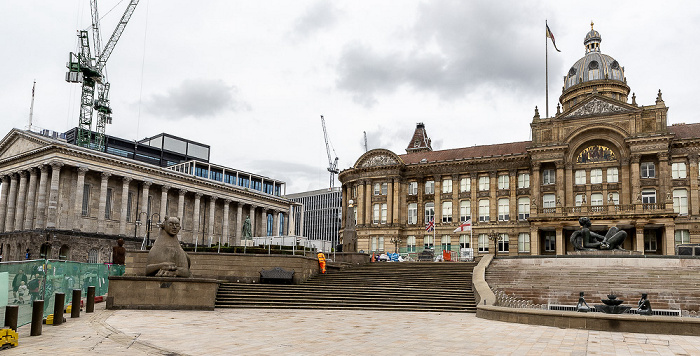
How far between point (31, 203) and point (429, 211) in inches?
1867

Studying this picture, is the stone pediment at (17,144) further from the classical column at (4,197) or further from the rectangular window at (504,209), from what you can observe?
the rectangular window at (504,209)

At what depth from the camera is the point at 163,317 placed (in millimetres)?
19375

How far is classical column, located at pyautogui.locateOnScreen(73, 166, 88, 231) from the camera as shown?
206 ft

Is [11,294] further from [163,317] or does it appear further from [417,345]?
[417,345]

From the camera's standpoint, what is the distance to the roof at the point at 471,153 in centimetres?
6812

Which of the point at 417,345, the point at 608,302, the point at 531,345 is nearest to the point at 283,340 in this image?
the point at 417,345

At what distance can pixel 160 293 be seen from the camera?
2269cm

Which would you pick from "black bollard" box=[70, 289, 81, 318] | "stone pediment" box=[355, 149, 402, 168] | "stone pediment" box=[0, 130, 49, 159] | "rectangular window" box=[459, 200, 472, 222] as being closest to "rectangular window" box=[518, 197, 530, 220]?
"rectangular window" box=[459, 200, 472, 222]

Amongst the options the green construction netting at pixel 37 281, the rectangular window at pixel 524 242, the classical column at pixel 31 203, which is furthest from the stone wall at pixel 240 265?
the classical column at pixel 31 203

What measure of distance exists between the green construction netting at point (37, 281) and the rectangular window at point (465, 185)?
51.7 meters

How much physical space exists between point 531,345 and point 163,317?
1252 centimetres

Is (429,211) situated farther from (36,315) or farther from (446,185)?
(36,315)

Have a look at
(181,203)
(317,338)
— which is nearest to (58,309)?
(317,338)

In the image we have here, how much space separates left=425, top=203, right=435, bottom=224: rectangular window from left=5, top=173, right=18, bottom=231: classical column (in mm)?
51065
